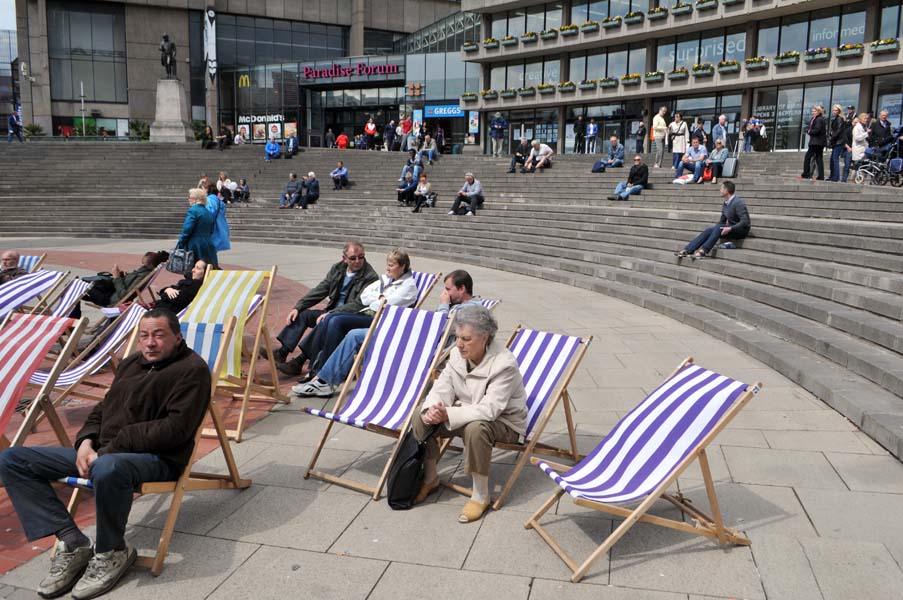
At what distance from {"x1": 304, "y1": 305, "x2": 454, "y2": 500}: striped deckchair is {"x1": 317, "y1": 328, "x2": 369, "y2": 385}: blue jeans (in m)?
0.70

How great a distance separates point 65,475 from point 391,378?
201 cm

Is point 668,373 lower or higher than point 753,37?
lower

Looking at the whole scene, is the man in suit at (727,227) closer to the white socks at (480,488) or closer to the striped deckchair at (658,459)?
the striped deckchair at (658,459)

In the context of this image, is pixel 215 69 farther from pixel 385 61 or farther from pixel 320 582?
pixel 320 582

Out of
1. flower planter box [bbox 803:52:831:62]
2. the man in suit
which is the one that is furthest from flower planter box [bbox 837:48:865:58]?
the man in suit

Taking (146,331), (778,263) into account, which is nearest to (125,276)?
(146,331)

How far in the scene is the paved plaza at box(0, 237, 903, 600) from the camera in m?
3.22

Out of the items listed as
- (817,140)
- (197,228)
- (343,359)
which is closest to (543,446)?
(343,359)

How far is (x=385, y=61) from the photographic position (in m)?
46.1

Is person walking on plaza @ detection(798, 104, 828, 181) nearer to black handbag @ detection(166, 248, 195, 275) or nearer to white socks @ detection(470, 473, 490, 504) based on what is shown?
black handbag @ detection(166, 248, 195, 275)

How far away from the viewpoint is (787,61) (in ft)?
93.8

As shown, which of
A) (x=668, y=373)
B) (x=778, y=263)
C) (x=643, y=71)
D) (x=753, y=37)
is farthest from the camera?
(x=643, y=71)

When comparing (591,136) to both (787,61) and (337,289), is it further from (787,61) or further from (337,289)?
(337,289)

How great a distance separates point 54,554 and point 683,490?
11.0 feet
